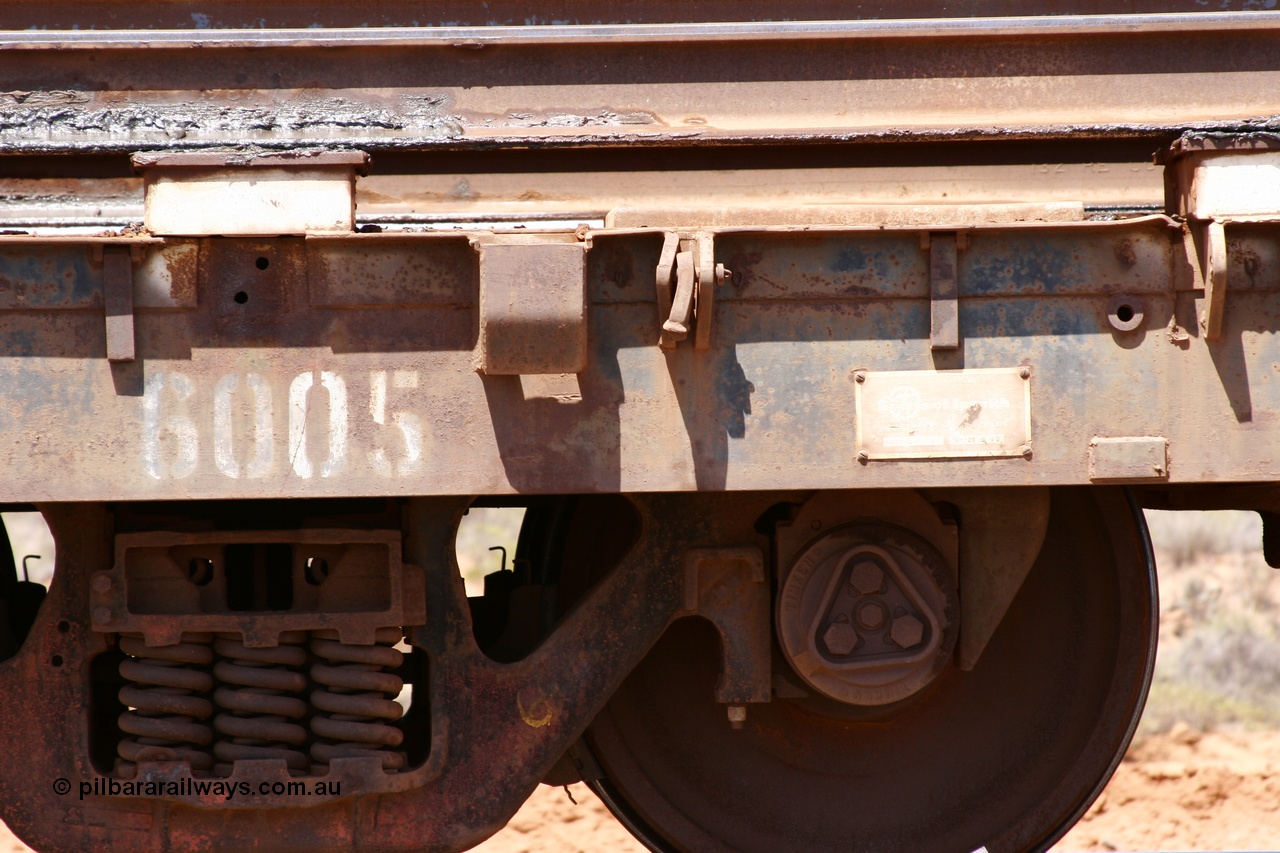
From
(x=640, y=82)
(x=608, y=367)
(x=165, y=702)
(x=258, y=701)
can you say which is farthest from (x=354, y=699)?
(x=640, y=82)

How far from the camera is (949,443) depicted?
2420 millimetres

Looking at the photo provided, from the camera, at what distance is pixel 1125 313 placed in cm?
243

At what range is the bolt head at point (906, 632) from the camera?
2.76 m

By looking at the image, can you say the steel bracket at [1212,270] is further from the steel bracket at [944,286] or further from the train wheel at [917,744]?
the train wheel at [917,744]

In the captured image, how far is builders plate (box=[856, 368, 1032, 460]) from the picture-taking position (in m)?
2.42

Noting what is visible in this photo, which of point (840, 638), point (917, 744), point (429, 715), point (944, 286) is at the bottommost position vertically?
point (917, 744)

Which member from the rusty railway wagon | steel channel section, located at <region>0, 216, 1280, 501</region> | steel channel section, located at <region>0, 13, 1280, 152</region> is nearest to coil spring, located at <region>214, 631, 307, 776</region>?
the rusty railway wagon

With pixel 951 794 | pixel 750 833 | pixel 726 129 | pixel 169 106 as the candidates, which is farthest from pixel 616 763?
pixel 169 106

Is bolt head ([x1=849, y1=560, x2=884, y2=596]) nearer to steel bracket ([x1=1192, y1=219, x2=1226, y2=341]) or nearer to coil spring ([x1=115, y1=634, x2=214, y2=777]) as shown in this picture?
steel bracket ([x1=1192, y1=219, x2=1226, y2=341])

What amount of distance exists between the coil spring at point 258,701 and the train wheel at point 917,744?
761 millimetres

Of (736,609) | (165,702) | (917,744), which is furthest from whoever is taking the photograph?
(917,744)

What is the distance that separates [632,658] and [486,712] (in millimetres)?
349

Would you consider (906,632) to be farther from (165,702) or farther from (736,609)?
(165,702)

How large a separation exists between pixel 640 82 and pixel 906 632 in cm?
136
